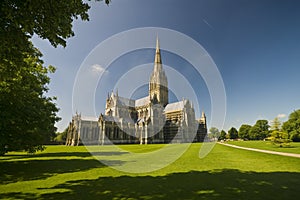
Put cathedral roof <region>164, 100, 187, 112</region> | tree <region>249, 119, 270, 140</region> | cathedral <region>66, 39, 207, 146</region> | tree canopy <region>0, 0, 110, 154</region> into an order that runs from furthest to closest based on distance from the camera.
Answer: tree <region>249, 119, 270, 140</region> < cathedral roof <region>164, 100, 187, 112</region> < cathedral <region>66, 39, 207, 146</region> < tree canopy <region>0, 0, 110, 154</region>

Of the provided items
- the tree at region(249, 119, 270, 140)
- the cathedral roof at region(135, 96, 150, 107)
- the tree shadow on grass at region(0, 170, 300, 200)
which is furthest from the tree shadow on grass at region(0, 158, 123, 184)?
the tree at region(249, 119, 270, 140)

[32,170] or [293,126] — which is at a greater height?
[293,126]

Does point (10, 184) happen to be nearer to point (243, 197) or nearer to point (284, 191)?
point (243, 197)

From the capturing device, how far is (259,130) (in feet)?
315

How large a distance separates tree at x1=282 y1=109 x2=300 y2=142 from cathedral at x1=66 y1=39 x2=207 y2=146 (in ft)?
116

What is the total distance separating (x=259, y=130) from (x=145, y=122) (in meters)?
74.1

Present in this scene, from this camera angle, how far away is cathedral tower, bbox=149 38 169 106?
86.4 metres

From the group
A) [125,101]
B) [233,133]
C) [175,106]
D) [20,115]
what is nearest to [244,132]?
[233,133]

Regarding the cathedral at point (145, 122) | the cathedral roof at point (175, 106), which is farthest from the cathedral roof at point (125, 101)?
the cathedral roof at point (175, 106)

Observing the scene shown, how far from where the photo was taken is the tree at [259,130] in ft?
312

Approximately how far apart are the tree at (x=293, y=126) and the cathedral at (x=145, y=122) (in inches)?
1394

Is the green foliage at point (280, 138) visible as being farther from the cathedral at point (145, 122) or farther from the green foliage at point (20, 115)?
the cathedral at point (145, 122)

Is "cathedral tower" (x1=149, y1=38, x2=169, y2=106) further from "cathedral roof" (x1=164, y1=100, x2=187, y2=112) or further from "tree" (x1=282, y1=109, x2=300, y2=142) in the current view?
"tree" (x1=282, y1=109, x2=300, y2=142)

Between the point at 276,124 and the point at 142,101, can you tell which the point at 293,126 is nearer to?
the point at 276,124
